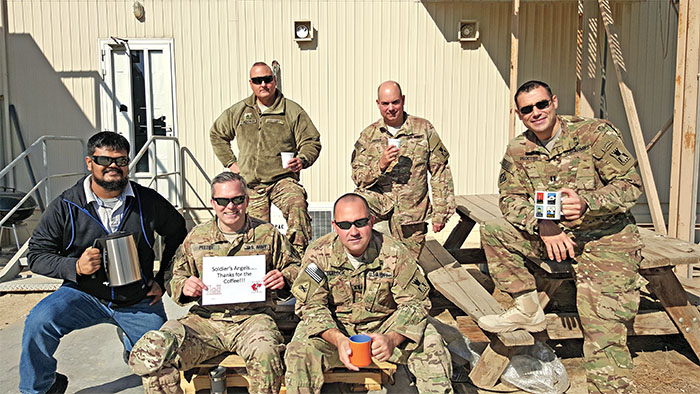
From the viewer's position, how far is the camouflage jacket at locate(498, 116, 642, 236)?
2910 mm

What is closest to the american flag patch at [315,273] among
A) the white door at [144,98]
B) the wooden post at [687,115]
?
the wooden post at [687,115]

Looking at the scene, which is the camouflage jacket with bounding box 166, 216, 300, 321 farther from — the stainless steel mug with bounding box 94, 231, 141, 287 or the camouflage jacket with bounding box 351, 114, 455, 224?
the camouflage jacket with bounding box 351, 114, 455, 224

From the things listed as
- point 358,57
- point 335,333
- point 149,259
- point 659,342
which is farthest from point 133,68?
point 659,342

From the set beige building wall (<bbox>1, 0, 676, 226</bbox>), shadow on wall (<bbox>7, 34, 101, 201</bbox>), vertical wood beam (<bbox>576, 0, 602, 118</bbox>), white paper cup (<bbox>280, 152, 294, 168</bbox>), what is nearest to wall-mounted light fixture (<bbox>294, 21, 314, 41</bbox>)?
beige building wall (<bbox>1, 0, 676, 226</bbox>)

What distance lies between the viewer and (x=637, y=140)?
477cm

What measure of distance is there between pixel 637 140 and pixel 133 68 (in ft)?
19.9

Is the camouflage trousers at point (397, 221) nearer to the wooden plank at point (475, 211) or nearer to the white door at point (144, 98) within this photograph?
the wooden plank at point (475, 211)

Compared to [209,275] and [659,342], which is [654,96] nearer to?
[659,342]

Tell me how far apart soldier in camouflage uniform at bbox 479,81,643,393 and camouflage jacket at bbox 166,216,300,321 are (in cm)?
124

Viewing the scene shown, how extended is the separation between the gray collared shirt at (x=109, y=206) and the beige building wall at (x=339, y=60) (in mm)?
3818

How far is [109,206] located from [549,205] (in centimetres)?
258

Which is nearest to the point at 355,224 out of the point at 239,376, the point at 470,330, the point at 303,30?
the point at 239,376

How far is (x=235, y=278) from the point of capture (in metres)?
2.74

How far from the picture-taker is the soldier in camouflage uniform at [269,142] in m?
4.06
